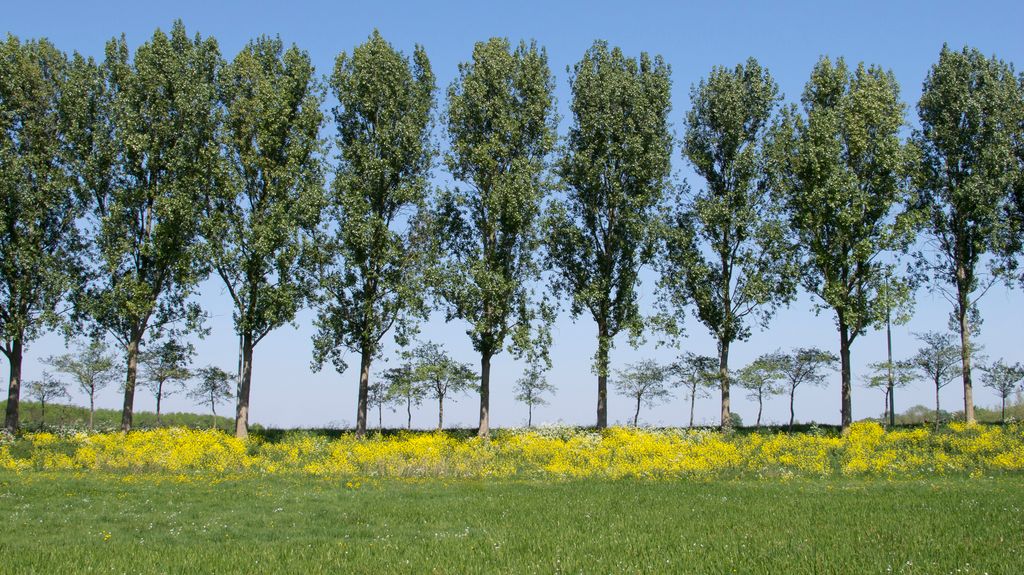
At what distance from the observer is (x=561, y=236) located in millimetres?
36906

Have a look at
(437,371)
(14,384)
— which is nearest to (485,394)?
(437,371)

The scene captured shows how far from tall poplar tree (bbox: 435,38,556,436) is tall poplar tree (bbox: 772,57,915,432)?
11997mm

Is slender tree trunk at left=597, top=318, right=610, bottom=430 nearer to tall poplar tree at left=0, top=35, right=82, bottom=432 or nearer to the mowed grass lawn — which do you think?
the mowed grass lawn

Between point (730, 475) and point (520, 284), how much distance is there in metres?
15.5

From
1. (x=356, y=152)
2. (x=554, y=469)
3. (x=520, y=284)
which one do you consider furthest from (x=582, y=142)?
(x=554, y=469)

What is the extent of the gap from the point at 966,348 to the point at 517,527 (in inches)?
1243

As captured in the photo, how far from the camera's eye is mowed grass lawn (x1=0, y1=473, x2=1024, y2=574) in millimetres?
9875

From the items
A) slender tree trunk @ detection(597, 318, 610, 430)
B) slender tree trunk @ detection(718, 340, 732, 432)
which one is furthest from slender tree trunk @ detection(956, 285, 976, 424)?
slender tree trunk @ detection(597, 318, 610, 430)

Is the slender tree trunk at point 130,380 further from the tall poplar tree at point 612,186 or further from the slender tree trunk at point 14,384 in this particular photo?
the tall poplar tree at point 612,186

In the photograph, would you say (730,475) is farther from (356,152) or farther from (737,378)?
(356,152)

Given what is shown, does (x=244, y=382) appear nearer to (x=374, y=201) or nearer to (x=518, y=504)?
(x=374, y=201)

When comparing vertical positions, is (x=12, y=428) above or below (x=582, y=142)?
below

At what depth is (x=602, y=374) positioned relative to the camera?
34.7 metres

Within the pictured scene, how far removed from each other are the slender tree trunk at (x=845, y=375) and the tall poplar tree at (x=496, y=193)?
13.5 meters
